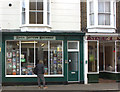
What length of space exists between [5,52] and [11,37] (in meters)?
1.11

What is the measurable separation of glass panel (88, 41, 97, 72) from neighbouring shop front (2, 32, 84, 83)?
0.66 meters

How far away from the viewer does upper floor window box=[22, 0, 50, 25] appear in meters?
14.4

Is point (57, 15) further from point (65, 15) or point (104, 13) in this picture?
point (104, 13)

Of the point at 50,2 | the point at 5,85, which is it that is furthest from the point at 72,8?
the point at 5,85

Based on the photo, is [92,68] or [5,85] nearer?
[5,85]

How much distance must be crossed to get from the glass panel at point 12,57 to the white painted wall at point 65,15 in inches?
116

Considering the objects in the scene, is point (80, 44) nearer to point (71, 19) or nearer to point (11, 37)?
point (71, 19)

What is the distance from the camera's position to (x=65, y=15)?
15.0m

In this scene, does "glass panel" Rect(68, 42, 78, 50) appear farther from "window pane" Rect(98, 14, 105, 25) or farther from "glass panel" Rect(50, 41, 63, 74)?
"window pane" Rect(98, 14, 105, 25)

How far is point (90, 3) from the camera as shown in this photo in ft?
49.9

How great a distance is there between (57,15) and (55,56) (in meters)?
2.86

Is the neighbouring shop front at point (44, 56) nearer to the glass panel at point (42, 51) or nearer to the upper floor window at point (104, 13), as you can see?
the glass panel at point (42, 51)

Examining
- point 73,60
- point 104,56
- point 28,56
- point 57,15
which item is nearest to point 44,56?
point 28,56

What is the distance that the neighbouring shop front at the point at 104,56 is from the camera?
49.1 ft
